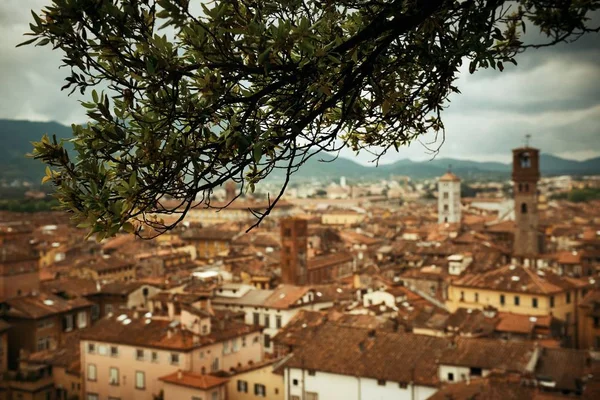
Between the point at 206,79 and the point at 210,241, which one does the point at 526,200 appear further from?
the point at 206,79

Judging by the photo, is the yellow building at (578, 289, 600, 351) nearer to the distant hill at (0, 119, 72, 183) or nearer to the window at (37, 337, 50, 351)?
the window at (37, 337, 50, 351)

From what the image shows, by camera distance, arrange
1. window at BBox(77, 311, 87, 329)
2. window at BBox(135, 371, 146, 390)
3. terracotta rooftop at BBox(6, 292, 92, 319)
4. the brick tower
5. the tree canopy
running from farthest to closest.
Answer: the brick tower, window at BBox(77, 311, 87, 329), terracotta rooftop at BBox(6, 292, 92, 319), window at BBox(135, 371, 146, 390), the tree canopy

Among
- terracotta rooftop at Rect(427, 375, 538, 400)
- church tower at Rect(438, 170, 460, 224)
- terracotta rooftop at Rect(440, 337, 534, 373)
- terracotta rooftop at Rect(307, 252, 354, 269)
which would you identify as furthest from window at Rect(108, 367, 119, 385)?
church tower at Rect(438, 170, 460, 224)

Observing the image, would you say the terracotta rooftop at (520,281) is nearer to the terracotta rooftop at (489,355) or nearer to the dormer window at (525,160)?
the terracotta rooftop at (489,355)

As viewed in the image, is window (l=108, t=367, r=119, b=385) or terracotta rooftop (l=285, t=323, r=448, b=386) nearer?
terracotta rooftop (l=285, t=323, r=448, b=386)

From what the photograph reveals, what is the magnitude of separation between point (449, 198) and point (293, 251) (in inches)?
1819

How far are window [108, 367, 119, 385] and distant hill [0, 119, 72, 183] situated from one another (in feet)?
133

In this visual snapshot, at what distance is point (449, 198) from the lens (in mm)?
88250

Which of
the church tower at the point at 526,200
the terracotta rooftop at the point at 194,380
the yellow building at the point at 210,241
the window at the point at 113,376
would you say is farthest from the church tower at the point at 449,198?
the terracotta rooftop at the point at 194,380

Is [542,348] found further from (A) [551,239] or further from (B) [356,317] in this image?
(A) [551,239]

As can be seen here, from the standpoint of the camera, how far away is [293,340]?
28547mm

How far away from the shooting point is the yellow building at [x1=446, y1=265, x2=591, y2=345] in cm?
3509

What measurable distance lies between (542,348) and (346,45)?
22886 millimetres

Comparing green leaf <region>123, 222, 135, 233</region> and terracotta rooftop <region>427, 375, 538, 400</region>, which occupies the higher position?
green leaf <region>123, 222, 135, 233</region>
